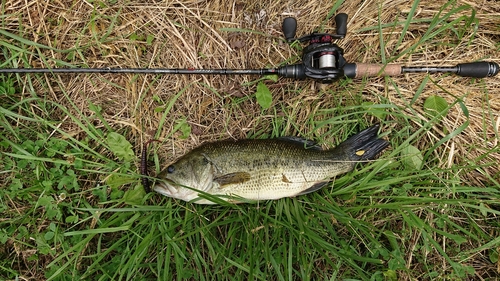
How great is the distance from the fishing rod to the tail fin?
1.70ft

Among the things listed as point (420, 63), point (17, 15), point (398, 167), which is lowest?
point (398, 167)

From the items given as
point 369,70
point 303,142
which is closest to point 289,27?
point 369,70

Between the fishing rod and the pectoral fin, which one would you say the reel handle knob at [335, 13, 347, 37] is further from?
the pectoral fin

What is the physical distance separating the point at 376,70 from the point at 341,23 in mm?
521

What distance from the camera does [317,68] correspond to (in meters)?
2.77

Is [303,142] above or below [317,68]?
below

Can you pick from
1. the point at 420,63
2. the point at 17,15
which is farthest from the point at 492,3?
the point at 17,15

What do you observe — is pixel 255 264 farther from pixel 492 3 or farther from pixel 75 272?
pixel 492 3

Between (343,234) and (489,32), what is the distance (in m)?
2.35

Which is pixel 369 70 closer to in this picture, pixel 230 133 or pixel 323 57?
pixel 323 57

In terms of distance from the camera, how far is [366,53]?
3.15 m

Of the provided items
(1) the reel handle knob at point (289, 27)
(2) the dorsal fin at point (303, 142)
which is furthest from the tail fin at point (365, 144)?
(1) the reel handle knob at point (289, 27)

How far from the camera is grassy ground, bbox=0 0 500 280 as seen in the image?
9.56ft

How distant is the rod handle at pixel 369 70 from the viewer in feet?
9.48
